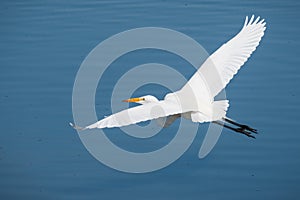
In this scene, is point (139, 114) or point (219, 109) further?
point (219, 109)

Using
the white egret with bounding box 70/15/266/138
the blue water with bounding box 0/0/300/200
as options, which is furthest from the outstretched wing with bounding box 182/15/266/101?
the blue water with bounding box 0/0/300/200

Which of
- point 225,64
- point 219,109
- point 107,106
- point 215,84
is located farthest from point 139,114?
point 107,106

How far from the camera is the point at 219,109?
778 cm

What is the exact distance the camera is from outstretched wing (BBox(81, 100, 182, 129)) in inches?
267

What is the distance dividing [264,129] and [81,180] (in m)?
2.28

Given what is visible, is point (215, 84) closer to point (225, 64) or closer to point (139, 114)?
point (225, 64)

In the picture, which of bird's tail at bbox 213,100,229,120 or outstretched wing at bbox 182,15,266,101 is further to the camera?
outstretched wing at bbox 182,15,266,101

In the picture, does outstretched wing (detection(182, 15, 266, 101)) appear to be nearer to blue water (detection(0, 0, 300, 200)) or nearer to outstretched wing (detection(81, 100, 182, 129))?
outstretched wing (detection(81, 100, 182, 129))

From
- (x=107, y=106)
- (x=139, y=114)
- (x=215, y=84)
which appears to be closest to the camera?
(x=139, y=114)

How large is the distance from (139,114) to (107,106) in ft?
7.48

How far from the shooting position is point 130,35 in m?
11.4

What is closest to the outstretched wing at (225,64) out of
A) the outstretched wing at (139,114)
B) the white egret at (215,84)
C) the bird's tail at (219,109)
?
the white egret at (215,84)

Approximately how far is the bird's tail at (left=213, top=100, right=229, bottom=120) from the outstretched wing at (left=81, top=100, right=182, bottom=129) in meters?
0.42

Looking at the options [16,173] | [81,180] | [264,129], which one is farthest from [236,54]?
[16,173]
